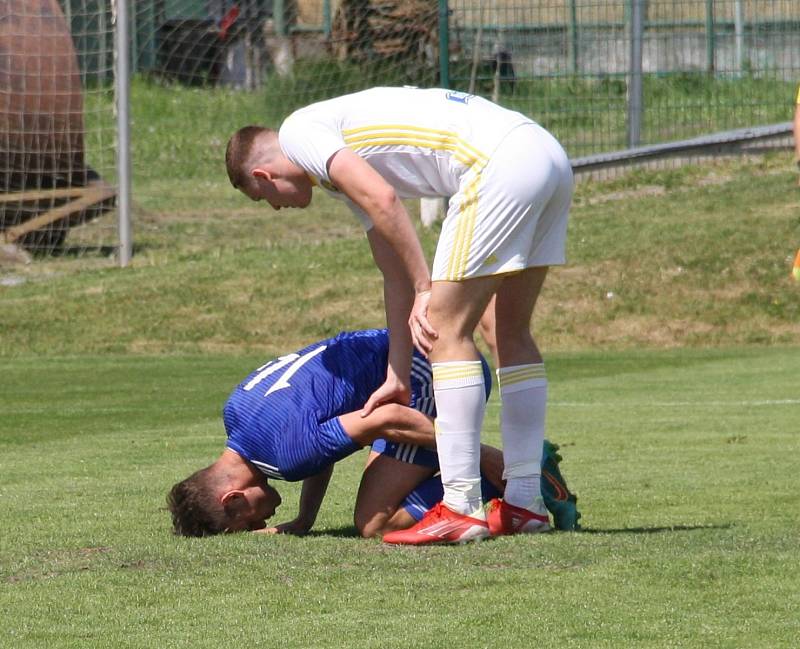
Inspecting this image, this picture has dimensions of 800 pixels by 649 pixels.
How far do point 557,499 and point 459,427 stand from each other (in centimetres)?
58

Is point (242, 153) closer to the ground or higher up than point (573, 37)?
closer to the ground

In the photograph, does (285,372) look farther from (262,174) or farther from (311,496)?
(262,174)

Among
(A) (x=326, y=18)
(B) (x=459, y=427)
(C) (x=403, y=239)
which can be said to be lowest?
(B) (x=459, y=427)

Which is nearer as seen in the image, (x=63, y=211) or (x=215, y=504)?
(x=215, y=504)

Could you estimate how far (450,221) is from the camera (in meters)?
5.50

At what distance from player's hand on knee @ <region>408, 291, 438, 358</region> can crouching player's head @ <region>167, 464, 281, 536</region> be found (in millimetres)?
919

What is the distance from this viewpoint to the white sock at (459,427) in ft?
18.3

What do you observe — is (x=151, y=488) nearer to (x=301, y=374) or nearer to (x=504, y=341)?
(x=301, y=374)

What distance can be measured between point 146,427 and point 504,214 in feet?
16.1

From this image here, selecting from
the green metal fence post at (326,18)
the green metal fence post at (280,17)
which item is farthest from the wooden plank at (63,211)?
the green metal fence post at (280,17)

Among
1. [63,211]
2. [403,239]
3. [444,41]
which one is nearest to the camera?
[403,239]

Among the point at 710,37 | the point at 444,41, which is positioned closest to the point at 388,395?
the point at 444,41

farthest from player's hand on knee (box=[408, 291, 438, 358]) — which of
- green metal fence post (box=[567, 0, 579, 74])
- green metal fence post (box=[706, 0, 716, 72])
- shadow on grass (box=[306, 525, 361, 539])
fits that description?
green metal fence post (box=[706, 0, 716, 72])

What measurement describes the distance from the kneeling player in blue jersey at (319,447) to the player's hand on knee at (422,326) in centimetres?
39
